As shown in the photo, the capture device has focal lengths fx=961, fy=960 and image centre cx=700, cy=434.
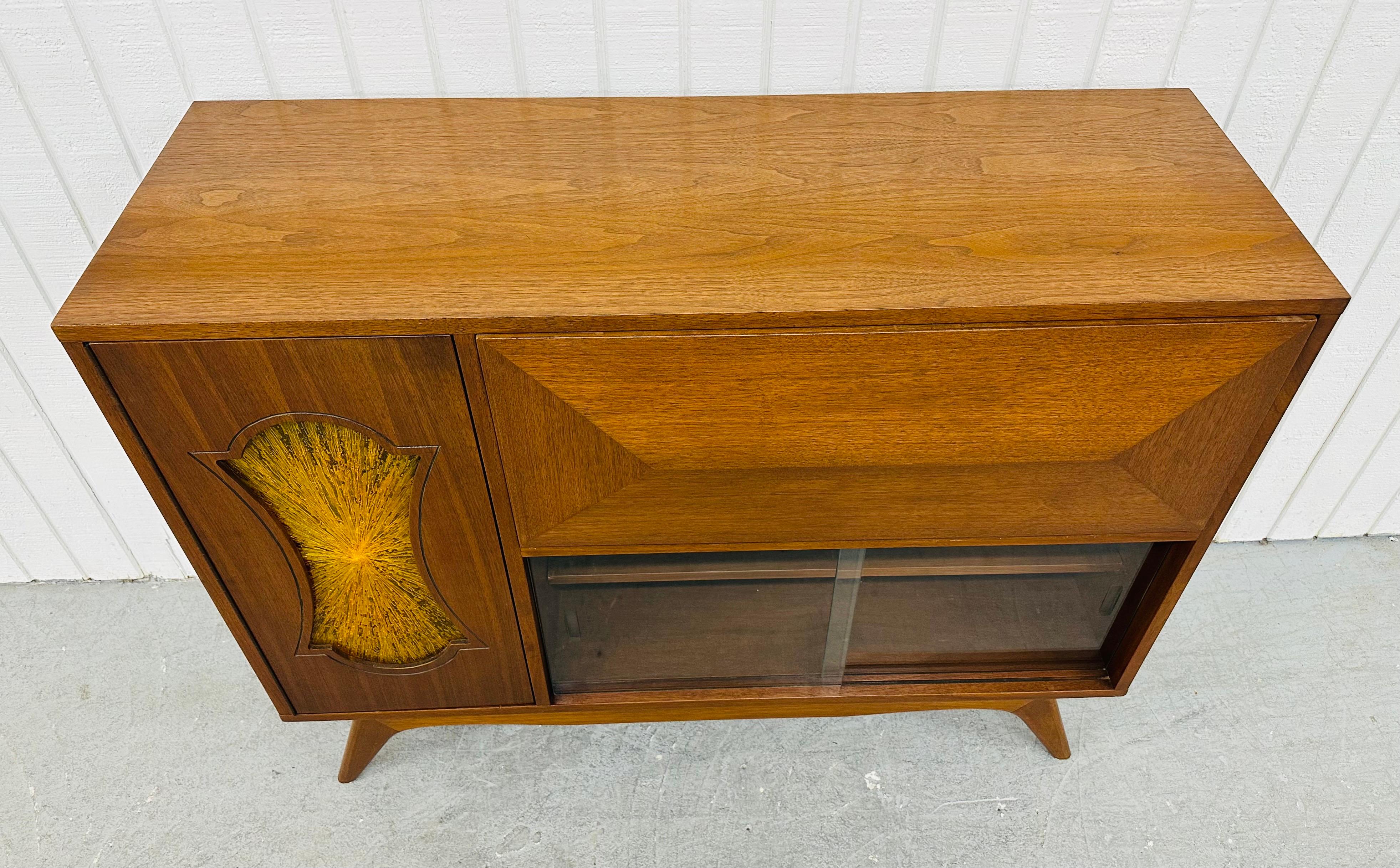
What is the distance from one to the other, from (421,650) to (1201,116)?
1010 millimetres

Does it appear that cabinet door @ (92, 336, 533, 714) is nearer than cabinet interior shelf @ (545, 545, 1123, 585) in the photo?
Yes

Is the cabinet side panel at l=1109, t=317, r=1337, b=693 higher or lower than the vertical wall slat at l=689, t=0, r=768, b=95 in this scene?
lower

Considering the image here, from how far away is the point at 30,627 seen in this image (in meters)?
1.48

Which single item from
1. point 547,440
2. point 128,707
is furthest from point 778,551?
point 128,707

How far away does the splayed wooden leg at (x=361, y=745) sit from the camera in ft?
4.17

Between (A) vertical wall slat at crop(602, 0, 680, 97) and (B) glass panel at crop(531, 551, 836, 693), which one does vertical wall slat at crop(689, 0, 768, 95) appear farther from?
(B) glass panel at crop(531, 551, 836, 693)

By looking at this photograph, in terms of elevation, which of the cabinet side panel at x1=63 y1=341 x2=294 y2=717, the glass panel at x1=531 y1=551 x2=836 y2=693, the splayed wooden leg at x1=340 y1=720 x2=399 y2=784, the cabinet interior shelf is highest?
the cabinet side panel at x1=63 y1=341 x2=294 y2=717

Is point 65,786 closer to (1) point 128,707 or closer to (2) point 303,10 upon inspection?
(1) point 128,707

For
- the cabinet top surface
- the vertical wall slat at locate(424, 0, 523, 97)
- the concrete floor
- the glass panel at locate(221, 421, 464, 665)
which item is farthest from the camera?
the concrete floor

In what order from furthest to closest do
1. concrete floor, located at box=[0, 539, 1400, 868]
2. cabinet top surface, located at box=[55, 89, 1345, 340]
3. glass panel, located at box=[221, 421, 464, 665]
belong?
concrete floor, located at box=[0, 539, 1400, 868], glass panel, located at box=[221, 421, 464, 665], cabinet top surface, located at box=[55, 89, 1345, 340]

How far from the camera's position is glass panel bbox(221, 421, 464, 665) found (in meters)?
0.87

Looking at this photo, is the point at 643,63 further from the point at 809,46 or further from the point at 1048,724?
the point at 1048,724

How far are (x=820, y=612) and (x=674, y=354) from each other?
47cm

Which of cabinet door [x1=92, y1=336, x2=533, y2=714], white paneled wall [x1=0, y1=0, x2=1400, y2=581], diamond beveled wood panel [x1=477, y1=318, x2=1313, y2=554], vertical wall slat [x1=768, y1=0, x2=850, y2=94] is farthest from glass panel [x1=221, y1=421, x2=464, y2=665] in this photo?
vertical wall slat [x1=768, y1=0, x2=850, y2=94]
